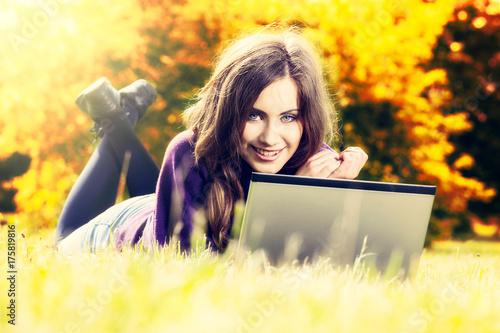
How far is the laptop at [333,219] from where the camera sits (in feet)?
4.59

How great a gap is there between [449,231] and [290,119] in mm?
4149

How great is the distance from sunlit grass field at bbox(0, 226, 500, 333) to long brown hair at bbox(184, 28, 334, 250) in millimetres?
448

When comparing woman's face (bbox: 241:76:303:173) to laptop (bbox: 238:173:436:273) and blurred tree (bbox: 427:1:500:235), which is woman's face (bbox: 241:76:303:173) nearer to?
laptop (bbox: 238:173:436:273)

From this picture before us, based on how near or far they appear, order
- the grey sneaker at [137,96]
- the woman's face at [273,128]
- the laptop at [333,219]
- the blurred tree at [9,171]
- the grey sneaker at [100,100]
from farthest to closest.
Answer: the blurred tree at [9,171] < the grey sneaker at [137,96] < the grey sneaker at [100,100] < the woman's face at [273,128] < the laptop at [333,219]

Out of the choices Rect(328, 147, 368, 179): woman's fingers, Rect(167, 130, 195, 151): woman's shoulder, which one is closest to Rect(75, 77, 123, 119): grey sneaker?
Rect(167, 130, 195, 151): woman's shoulder

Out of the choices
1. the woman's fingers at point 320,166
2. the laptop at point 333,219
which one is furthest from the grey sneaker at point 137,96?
the laptop at point 333,219

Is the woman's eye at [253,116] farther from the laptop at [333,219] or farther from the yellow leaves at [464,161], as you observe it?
the yellow leaves at [464,161]

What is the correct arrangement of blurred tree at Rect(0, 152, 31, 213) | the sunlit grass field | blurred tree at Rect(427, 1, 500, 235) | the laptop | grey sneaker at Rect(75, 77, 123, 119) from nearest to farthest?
the sunlit grass field
the laptop
grey sneaker at Rect(75, 77, 123, 119)
blurred tree at Rect(0, 152, 31, 213)
blurred tree at Rect(427, 1, 500, 235)

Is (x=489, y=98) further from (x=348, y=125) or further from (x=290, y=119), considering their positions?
(x=290, y=119)

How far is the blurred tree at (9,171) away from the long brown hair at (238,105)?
3.28 meters

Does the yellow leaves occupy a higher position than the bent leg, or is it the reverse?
the yellow leaves

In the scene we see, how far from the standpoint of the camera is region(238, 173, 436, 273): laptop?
1.40 m

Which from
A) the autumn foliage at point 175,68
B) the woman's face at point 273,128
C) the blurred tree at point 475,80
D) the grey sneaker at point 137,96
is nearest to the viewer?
the woman's face at point 273,128

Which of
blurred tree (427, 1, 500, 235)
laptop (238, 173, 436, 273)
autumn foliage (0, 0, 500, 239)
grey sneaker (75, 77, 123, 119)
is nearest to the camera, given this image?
laptop (238, 173, 436, 273)
